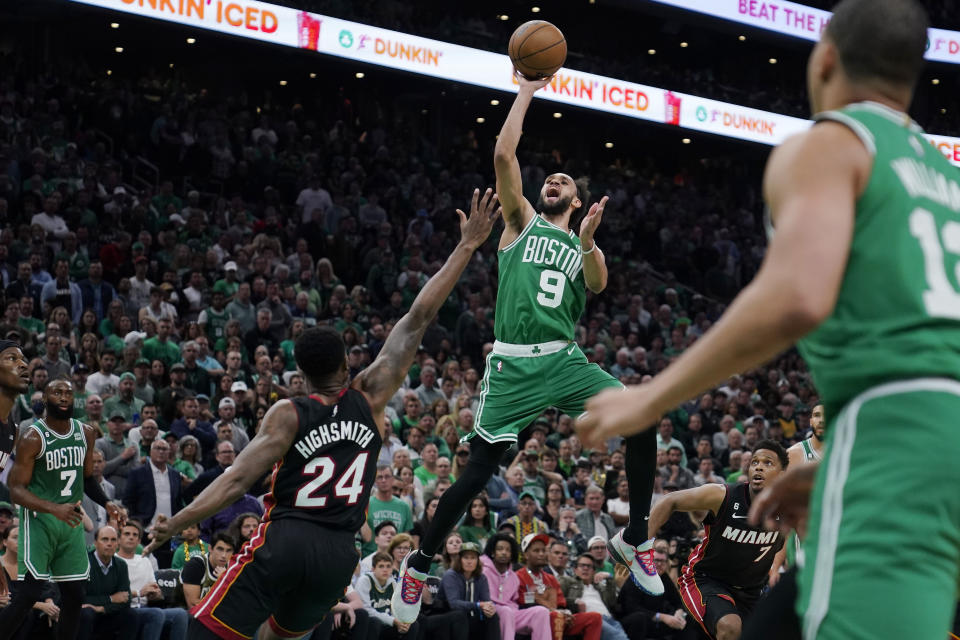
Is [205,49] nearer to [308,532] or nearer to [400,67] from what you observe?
[400,67]

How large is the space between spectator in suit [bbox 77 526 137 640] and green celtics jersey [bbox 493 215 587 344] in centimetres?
464

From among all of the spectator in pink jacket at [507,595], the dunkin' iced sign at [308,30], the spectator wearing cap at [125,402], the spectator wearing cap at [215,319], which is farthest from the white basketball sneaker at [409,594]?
the dunkin' iced sign at [308,30]

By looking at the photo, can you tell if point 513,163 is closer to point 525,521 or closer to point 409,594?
point 409,594

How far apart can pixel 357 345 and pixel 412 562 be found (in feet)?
26.6

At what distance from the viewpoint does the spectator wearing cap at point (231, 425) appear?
497 inches

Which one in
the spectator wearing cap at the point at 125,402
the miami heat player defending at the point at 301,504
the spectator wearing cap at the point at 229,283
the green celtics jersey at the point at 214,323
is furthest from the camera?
the spectator wearing cap at the point at 229,283

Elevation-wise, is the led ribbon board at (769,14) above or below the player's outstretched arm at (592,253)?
above

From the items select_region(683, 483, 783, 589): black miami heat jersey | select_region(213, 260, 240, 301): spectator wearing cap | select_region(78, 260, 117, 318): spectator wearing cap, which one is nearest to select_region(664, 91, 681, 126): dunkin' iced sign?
select_region(213, 260, 240, 301): spectator wearing cap

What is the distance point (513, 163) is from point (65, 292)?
9.20 metres

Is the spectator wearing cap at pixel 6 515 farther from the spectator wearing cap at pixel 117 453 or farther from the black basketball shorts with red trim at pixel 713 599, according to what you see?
the black basketball shorts with red trim at pixel 713 599

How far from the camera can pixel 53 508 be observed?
28.1 feet

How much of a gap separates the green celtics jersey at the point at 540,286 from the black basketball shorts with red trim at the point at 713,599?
7.25 ft

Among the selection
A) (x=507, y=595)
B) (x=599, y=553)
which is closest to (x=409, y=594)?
(x=507, y=595)

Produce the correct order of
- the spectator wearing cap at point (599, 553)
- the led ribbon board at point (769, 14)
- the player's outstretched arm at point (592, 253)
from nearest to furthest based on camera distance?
the player's outstretched arm at point (592, 253) < the spectator wearing cap at point (599, 553) < the led ribbon board at point (769, 14)
